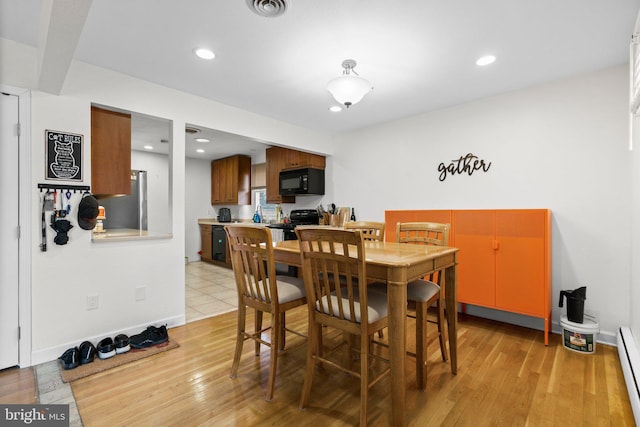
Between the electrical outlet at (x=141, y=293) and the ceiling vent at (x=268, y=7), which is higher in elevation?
the ceiling vent at (x=268, y=7)

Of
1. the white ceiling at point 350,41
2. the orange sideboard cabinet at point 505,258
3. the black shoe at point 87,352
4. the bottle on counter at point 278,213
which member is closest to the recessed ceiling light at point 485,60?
the white ceiling at point 350,41

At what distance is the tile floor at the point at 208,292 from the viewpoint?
337 centimetres

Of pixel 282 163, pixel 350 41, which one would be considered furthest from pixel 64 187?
pixel 282 163

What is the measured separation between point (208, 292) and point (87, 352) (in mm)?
1896

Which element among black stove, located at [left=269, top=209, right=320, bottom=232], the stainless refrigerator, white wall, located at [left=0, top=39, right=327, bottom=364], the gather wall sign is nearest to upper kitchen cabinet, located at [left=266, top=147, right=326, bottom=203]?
black stove, located at [left=269, top=209, right=320, bottom=232]

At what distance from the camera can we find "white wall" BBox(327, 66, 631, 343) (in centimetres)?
254

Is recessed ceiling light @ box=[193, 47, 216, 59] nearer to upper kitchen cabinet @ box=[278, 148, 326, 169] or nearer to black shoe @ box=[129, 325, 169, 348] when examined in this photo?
black shoe @ box=[129, 325, 169, 348]

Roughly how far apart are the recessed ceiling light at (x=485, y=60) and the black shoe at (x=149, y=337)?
3504 millimetres

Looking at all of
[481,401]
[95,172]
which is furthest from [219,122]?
[481,401]

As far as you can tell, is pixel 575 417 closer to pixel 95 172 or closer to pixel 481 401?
pixel 481 401

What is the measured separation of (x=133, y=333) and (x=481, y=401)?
277 cm

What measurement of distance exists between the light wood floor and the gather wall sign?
1.82 metres

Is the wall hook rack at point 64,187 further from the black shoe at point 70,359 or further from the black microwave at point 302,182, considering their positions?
the black microwave at point 302,182

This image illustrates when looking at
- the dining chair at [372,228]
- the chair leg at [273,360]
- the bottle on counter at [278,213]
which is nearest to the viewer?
the chair leg at [273,360]
